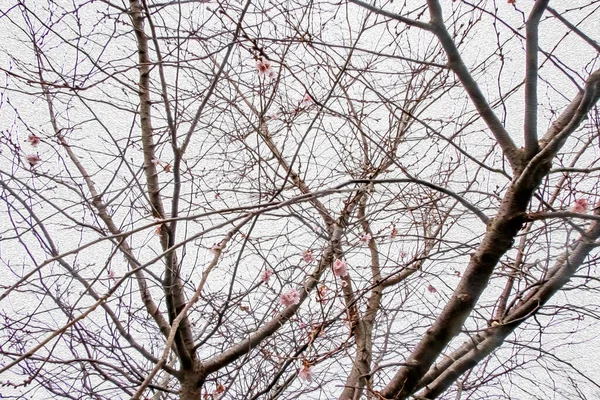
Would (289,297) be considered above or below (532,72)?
above

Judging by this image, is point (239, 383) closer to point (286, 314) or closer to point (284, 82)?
point (286, 314)

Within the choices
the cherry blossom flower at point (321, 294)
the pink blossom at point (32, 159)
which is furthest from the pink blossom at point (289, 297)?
the pink blossom at point (32, 159)

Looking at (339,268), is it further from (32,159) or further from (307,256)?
(32,159)

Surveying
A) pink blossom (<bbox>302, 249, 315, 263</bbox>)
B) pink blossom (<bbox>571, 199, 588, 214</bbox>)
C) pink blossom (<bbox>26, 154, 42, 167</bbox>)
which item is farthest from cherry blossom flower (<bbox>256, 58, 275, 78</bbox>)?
pink blossom (<bbox>571, 199, 588, 214</bbox>)

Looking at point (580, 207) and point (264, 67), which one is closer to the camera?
point (580, 207)

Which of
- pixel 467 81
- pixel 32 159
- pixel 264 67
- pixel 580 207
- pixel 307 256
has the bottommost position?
pixel 580 207

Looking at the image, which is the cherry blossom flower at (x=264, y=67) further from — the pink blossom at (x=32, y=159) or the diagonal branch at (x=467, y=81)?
the pink blossom at (x=32, y=159)

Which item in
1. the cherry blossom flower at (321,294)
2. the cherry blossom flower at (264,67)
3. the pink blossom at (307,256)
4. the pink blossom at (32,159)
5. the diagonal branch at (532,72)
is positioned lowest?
the diagonal branch at (532,72)

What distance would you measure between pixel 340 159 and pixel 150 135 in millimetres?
593

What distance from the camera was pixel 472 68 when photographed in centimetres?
183

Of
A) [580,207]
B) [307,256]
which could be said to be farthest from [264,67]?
[580,207]

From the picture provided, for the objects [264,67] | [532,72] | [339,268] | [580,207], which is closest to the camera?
[532,72]

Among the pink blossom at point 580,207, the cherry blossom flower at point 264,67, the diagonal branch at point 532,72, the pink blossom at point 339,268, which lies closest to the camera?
the diagonal branch at point 532,72

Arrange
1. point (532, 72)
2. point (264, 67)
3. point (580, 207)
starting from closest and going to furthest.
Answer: point (532, 72)
point (580, 207)
point (264, 67)
